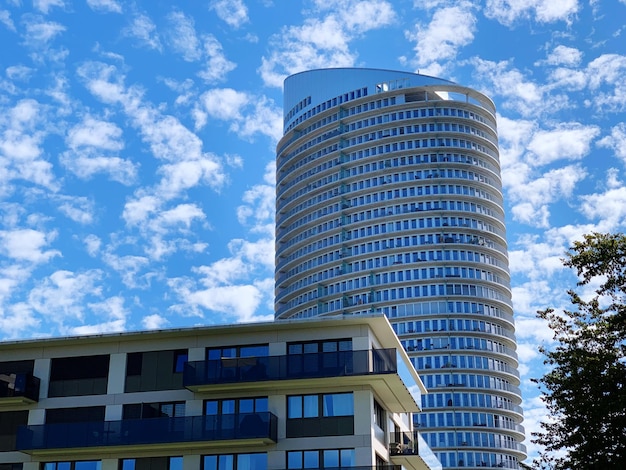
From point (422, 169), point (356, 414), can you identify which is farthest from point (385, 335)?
point (422, 169)

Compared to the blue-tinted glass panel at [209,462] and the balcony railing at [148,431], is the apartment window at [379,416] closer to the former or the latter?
the balcony railing at [148,431]

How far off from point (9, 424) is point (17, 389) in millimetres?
2317

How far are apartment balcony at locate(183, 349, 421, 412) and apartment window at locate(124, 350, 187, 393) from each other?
5.49 ft

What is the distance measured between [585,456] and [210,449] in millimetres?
18284

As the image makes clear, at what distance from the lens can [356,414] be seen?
4250cm

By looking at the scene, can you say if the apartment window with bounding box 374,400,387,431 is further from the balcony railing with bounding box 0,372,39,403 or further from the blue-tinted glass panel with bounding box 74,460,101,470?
the balcony railing with bounding box 0,372,39,403

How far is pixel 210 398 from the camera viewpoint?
146 feet

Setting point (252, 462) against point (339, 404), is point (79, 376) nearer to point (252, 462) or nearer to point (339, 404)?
point (252, 462)

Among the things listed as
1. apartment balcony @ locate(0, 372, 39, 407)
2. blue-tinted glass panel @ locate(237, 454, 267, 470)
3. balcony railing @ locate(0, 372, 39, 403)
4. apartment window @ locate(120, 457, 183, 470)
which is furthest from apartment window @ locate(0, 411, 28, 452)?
blue-tinted glass panel @ locate(237, 454, 267, 470)

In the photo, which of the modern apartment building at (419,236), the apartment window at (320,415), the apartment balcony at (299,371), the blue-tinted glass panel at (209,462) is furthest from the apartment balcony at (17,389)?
the modern apartment building at (419,236)

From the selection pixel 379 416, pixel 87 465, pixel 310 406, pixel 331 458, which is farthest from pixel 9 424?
pixel 379 416

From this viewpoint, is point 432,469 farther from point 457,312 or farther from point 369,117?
point 369,117

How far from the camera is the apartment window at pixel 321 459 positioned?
41.8m

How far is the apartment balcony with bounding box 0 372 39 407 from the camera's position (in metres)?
45.6
